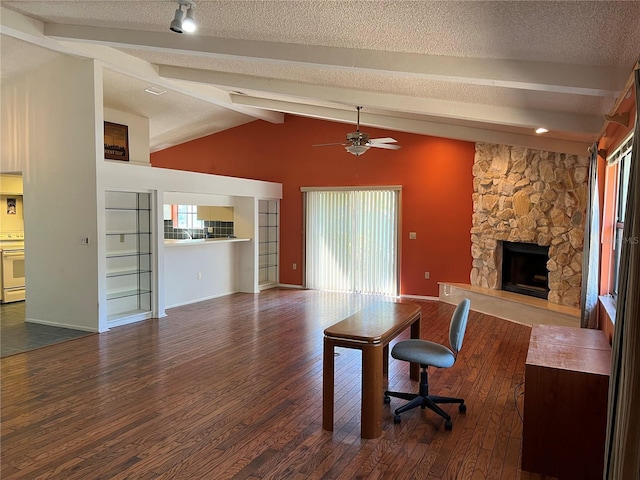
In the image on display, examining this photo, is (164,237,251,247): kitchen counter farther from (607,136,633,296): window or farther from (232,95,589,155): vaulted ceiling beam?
(607,136,633,296): window

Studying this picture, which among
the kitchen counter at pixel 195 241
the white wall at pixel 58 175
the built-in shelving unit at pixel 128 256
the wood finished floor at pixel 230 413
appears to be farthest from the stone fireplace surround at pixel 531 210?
the white wall at pixel 58 175

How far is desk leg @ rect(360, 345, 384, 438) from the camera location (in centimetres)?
304

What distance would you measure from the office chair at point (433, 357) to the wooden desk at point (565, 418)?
65cm

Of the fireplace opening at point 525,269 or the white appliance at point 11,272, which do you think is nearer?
the fireplace opening at point 525,269

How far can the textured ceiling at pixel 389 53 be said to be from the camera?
8.92 ft

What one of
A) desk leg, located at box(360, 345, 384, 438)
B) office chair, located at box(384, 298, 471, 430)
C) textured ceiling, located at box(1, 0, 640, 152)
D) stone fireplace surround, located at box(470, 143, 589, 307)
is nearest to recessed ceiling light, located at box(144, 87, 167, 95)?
textured ceiling, located at box(1, 0, 640, 152)

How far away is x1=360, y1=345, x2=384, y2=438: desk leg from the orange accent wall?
17.9 ft

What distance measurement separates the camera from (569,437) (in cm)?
268

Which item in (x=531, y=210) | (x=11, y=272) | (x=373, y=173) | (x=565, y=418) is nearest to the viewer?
(x=565, y=418)

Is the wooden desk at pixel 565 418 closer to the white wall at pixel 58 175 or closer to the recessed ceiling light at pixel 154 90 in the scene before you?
the white wall at pixel 58 175

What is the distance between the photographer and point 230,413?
11.4 ft

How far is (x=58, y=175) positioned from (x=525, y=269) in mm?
6904

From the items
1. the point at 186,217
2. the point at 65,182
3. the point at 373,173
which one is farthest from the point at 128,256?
the point at 373,173

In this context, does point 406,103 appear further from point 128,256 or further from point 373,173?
point 128,256
